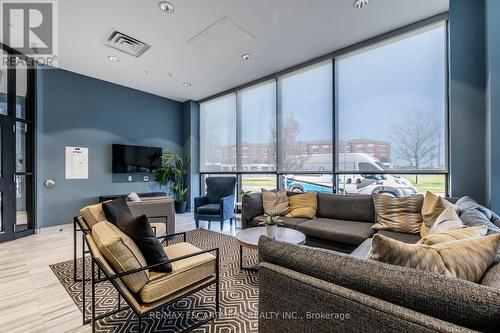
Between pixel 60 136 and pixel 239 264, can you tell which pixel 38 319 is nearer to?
pixel 239 264

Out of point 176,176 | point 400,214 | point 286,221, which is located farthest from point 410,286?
point 176,176

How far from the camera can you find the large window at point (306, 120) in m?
4.20

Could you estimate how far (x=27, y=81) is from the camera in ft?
13.8

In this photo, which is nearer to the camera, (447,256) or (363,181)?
(447,256)

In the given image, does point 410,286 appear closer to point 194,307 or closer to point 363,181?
point 194,307

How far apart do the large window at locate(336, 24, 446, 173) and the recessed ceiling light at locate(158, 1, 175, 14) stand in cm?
286

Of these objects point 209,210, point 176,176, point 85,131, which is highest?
point 85,131

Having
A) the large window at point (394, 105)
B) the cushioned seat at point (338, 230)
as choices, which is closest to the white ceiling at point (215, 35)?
the large window at point (394, 105)

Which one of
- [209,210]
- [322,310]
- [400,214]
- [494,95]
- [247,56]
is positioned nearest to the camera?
[322,310]

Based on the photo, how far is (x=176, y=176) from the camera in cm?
628

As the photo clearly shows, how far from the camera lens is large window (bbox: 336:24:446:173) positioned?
125 inches

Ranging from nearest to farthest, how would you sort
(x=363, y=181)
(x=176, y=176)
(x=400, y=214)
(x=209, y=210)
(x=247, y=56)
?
(x=400, y=214), (x=363, y=181), (x=247, y=56), (x=209, y=210), (x=176, y=176)

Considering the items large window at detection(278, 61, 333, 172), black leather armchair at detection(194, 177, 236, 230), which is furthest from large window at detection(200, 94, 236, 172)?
large window at detection(278, 61, 333, 172)

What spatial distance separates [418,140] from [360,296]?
131 inches
